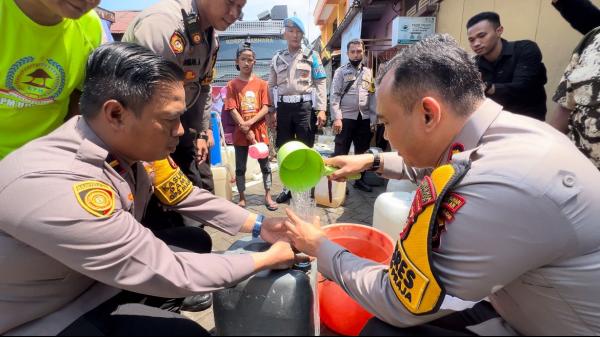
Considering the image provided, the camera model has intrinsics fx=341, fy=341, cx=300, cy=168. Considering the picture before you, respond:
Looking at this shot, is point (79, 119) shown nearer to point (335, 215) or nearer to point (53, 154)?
point (53, 154)

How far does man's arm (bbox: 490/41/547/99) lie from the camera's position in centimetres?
268

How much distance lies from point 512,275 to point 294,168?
3.91 ft

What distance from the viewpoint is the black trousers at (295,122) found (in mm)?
4281

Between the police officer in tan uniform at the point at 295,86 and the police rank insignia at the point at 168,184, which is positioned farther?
the police officer in tan uniform at the point at 295,86

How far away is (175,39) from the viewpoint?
6.20 feet

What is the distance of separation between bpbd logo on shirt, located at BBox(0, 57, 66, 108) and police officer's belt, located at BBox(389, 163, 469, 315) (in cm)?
163

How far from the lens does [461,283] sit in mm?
970

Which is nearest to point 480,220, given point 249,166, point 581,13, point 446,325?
point 446,325

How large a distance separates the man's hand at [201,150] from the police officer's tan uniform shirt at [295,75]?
6.00 feet

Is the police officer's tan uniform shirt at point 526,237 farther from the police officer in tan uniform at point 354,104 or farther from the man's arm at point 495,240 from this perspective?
the police officer in tan uniform at point 354,104

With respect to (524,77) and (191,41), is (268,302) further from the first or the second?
(524,77)

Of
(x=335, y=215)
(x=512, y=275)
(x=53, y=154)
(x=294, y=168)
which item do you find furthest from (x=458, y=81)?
(x=335, y=215)

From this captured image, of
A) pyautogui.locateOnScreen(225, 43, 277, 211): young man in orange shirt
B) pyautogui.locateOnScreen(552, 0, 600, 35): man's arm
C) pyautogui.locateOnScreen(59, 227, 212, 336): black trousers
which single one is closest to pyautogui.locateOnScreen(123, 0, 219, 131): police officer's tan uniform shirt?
pyautogui.locateOnScreen(59, 227, 212, 336): black trousers

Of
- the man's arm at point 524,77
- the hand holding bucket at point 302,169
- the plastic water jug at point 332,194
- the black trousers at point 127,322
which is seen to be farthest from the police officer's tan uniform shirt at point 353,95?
the black trousers at point 127,322
